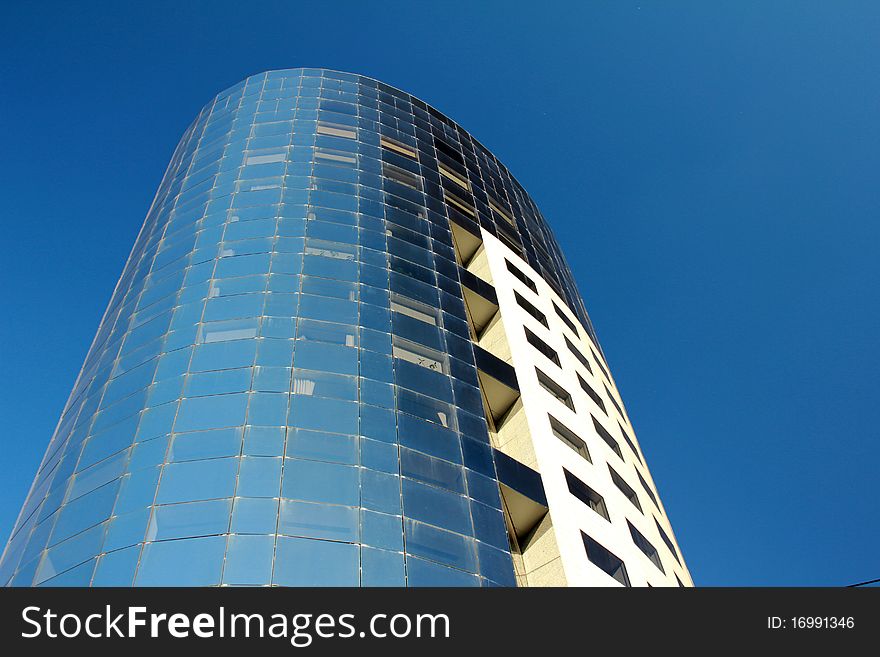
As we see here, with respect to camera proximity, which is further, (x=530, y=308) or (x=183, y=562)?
(x=530, y=308)

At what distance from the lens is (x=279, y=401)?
2653cm

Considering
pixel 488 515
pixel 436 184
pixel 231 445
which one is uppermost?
pixel 436 184

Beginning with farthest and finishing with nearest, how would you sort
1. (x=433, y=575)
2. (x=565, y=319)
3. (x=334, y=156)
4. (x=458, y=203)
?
(x=565, y=319) < (x=458, y=203) < (x=334, y=156) < (x=433, y=575)

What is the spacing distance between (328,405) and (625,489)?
57.3 feet

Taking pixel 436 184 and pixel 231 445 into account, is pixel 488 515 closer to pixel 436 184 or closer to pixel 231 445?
pixel 231 445

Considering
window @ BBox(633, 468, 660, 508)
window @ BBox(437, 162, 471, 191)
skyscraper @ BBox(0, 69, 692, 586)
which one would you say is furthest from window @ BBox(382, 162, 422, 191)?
window @ BBox(633, 468, 660, 508)

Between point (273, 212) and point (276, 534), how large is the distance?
18.1m

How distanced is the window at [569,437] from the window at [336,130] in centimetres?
2100

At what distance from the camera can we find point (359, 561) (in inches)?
883

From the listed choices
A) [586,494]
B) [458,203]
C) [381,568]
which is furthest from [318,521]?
[458,203]

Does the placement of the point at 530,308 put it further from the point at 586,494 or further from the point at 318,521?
the point at 318,521

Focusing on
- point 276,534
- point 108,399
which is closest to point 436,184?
point 108,399

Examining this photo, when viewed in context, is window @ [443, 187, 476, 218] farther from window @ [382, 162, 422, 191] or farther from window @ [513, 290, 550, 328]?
window @ [513, 290, 550, 328]

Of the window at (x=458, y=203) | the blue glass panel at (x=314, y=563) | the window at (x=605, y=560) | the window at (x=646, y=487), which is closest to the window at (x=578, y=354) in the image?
the window at (x=646, y=487)
